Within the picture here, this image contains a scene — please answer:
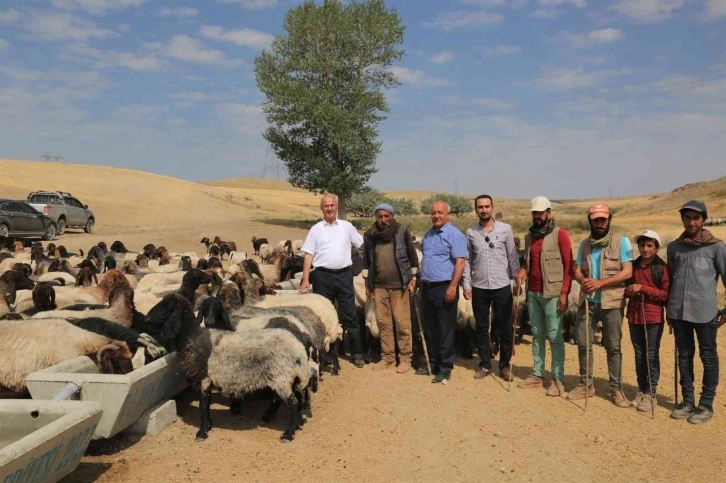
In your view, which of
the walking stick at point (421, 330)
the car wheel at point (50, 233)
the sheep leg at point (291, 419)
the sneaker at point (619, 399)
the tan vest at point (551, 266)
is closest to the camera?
the sheep leg at point (291, 419)

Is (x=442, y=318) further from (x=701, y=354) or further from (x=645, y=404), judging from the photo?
(x=701, y=354)

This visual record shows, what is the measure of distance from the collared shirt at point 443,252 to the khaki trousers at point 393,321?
0.52 meters

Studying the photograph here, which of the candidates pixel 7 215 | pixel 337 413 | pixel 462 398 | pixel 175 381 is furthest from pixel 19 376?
pixel 7 215

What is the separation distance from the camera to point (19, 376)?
5.25m

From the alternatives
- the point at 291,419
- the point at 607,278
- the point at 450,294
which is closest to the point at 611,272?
the point at 607,278

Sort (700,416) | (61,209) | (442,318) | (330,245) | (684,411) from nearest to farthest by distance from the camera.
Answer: (700,416) < (684,411) < (442,318) < (330,245) < (61,209)

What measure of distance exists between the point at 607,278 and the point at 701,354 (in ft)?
3.95

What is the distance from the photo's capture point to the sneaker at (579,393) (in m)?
6.95

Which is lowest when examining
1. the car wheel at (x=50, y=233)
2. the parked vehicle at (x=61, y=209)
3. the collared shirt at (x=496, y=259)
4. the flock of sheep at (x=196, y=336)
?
the flock of sheep at (x=196, y=336)

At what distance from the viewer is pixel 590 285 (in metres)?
6.56

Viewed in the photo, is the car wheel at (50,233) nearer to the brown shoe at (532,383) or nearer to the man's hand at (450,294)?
the man's hand at (450,294)

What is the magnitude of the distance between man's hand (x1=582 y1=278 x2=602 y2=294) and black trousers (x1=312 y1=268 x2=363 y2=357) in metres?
3.16

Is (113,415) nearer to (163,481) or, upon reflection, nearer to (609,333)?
(163,481)

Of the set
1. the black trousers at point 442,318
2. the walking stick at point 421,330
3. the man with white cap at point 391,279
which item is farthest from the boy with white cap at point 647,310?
the man with white cap at point 391,279
